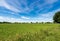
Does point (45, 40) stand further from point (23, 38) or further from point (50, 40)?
point (23, 38)

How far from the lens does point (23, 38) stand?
1316 centimetres

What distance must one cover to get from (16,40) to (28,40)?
1.13 m

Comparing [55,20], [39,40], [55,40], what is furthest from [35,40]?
[55,20]

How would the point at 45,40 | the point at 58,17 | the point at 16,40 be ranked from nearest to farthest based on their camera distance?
1. the point at 16,40
2. the point at 45,40
3. the point at 58,17

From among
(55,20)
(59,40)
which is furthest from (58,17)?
(59,40)

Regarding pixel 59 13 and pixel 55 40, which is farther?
pixel 59 13

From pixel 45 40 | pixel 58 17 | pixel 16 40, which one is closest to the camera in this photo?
pixel 16 40

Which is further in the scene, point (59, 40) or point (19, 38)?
point (59, 40)

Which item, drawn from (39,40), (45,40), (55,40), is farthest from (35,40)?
(55,40)

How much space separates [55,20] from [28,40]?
6465cm

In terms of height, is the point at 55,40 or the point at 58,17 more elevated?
the point at 58,17

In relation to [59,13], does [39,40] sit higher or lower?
lower

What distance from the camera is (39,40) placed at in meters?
13.4

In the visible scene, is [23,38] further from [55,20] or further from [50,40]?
[55,20]
